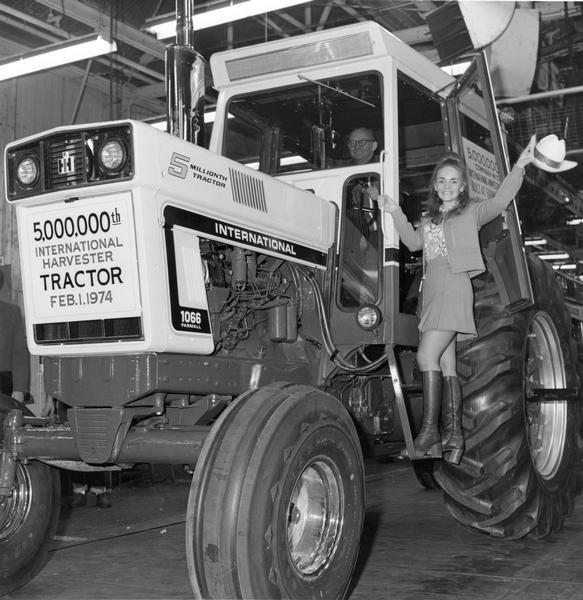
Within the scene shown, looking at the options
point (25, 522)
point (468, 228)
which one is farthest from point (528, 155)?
point (25, 522)

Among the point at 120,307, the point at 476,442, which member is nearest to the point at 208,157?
the point at 120,307

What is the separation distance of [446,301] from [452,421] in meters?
0.58

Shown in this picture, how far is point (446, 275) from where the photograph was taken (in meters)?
4.05

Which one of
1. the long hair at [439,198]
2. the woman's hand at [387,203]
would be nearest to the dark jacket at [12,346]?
the woman's hand at [387,203]

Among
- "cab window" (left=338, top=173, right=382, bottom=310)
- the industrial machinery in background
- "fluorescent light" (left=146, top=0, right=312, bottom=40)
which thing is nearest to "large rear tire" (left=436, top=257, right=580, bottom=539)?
the industrial machinery in background

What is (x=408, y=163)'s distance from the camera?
16.3 feet

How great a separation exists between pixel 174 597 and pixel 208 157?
6.66 feet

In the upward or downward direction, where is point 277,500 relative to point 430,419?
downward

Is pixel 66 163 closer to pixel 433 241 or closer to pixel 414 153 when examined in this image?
pixel 433 241

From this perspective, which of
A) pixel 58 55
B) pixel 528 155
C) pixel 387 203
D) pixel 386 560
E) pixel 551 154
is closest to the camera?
pixel 551 154

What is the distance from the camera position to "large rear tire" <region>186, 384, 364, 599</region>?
287cm

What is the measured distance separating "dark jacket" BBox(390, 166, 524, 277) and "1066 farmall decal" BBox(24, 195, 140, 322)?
54.0 inches

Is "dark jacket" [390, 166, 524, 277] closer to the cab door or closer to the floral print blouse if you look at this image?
the floral print blouse

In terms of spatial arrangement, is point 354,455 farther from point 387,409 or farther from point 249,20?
point 249,20
